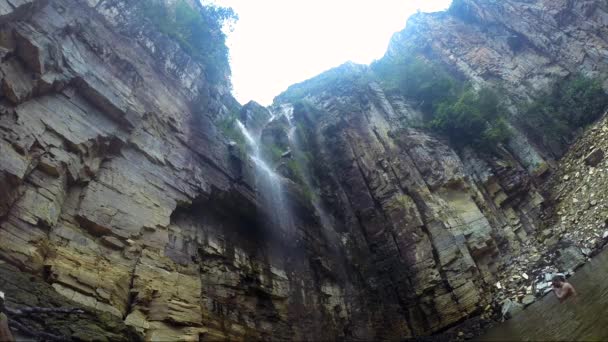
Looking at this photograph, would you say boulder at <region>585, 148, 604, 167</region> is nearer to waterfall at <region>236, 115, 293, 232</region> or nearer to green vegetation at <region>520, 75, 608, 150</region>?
green vegetation at <region>520, 75, 608, 150</region>

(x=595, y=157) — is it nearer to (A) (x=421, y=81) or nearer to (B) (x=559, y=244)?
(B) (x=559, y=244)

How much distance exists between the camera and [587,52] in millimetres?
27750

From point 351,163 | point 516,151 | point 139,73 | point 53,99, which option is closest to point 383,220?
point 351,163

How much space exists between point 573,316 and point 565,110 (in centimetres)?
2028

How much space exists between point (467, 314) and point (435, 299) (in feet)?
4.98

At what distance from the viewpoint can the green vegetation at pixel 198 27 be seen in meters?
19.6

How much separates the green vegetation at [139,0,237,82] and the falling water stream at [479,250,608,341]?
1896 cm

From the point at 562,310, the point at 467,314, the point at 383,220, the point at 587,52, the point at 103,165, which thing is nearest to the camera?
the point at 562,310

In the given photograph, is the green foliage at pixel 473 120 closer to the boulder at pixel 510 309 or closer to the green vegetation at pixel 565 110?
the green vegetation at pixel 565 110

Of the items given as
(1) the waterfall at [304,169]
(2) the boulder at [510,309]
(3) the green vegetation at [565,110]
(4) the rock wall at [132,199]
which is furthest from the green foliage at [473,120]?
(4) the rock wall at [132,199]

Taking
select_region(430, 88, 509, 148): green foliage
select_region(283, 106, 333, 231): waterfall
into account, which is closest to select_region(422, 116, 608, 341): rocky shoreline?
select_region(430, 88, 509, 148): green foliage

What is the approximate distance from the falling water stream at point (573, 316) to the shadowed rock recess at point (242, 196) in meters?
2.27

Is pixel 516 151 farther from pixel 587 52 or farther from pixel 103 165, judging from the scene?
pixel 103 165

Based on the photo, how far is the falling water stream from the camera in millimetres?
8727
